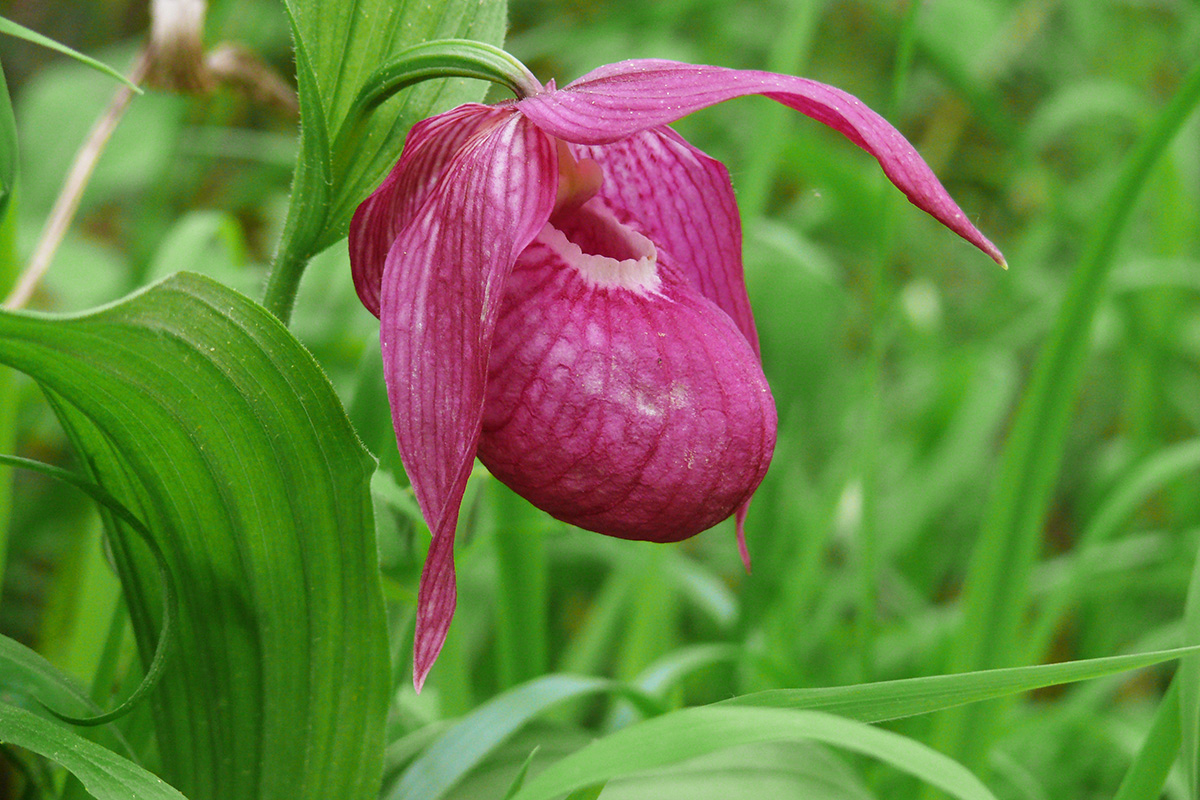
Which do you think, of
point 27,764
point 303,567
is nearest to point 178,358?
point 303,567

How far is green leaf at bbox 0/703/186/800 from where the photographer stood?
1.19 feet

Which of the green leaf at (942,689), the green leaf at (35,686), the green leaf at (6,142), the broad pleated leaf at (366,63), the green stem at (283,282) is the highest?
the green leaf at (6,142)

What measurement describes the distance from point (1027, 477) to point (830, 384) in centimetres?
63

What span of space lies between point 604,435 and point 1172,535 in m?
1.08

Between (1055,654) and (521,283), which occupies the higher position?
(521,283)

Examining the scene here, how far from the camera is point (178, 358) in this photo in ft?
1.19

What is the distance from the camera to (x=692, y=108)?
355mm

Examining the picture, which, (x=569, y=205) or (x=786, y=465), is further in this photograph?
(x=786, y=465)

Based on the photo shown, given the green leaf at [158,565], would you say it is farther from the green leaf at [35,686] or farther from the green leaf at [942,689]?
the green leaf at [942,689]

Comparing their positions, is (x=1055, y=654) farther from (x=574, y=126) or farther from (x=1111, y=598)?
(x=574, y=126)

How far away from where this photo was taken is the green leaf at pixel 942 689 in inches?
13.6

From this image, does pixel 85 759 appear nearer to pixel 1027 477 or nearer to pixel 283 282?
pixel 283 282

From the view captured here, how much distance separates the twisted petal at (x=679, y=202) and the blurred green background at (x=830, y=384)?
12 centimetres

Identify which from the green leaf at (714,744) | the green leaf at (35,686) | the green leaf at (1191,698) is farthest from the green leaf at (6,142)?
the green leaf at (1191,698)
